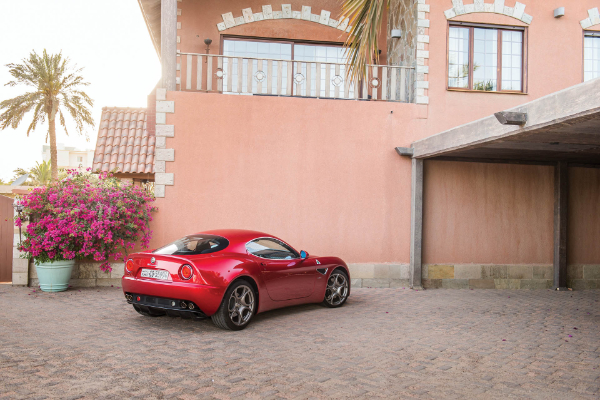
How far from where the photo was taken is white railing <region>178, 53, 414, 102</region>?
31.1ft

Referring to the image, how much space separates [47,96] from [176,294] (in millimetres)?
20936

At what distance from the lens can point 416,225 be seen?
9352mm

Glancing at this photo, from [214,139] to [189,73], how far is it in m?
1.48

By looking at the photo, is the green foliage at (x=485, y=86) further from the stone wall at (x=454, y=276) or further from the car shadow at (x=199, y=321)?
the car shadow at (x=199, y=321)

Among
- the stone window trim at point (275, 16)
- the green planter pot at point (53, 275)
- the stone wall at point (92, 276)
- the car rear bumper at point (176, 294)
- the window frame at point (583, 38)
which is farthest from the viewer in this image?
the stone window trim at point (275, 16)

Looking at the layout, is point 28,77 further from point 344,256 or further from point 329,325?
point 329,325

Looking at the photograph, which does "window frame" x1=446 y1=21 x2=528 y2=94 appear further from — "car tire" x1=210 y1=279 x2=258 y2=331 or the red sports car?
"car tire" x1=210 y1=279 x2=258 y2=331

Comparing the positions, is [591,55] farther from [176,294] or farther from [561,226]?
[176,294]

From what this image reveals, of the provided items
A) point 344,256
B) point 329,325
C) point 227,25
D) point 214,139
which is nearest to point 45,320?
point 329,325

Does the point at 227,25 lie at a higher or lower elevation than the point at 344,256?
higher

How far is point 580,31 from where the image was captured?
10.2 metres

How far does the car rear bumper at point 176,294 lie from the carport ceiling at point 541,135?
4377 mm

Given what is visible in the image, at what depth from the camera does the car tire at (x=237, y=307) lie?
5.48 m

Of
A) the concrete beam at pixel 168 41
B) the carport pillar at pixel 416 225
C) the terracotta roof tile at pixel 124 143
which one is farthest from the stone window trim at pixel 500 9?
the terracotta roof tile at pixel 124 143
